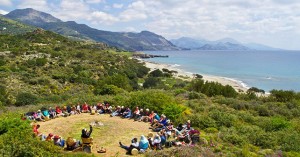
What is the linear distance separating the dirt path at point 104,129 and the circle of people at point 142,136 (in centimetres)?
48

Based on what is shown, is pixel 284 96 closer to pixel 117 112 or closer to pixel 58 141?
pixel 117 112

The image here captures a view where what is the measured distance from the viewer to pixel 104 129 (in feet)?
56.9

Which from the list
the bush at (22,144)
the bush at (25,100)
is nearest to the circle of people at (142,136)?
the bush at (22,144)

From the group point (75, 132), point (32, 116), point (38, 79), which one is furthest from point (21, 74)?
point (75, 132)

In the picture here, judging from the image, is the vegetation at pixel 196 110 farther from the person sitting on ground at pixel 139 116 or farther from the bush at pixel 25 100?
the person sitting on ground at pixel 139 116

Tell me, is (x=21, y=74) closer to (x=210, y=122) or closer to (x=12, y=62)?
(x=12, y=62)

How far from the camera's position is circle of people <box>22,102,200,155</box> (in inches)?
550

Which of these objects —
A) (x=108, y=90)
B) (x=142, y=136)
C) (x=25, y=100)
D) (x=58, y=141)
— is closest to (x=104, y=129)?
(x=58, y=141)

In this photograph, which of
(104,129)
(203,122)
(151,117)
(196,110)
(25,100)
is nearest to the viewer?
(104,129)

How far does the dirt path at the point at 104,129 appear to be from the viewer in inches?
585

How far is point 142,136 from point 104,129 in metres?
3.79

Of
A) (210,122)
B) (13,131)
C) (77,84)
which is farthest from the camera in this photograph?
(77,84)

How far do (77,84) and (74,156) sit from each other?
33470mm

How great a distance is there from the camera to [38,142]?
12945mm
